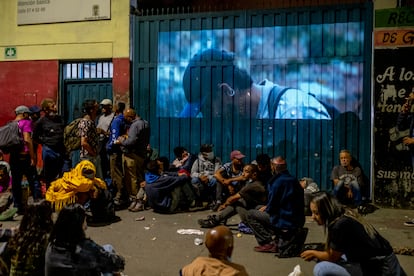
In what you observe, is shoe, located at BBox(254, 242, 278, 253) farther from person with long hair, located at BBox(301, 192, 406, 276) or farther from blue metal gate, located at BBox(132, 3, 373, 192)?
blue metal gate, located at BBox(132, 3, 373, 192)

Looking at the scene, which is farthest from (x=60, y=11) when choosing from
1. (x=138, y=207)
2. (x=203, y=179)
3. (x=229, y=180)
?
(x=229, y=180)

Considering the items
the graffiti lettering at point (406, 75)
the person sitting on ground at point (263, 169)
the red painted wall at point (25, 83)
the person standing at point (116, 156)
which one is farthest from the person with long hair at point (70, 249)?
the red painted wall at point (25, 83)

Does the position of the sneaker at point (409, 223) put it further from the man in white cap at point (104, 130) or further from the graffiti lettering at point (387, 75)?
the man in white cap at point (104, 130)

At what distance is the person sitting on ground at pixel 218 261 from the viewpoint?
130 inches

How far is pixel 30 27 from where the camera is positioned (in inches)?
437

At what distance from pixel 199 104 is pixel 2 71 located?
16.0 feet

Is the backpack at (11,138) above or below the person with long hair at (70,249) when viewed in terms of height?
above

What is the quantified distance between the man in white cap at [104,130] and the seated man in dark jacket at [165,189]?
1385mm

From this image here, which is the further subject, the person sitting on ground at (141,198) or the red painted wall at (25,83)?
the red painted wall at (25,83)

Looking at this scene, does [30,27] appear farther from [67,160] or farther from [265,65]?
[265,65]

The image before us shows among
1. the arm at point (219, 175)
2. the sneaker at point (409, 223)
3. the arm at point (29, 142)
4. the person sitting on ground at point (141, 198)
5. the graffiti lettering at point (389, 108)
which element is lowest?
the sneaker at point (409, 223)

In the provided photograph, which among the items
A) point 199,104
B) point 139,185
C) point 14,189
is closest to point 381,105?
point 199,104

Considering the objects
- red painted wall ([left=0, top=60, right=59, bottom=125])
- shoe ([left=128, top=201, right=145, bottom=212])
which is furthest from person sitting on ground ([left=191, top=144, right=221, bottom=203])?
red painted wall ([left=0, top=60, right=59, bottom=125])

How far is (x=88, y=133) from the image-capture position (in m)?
7.91
